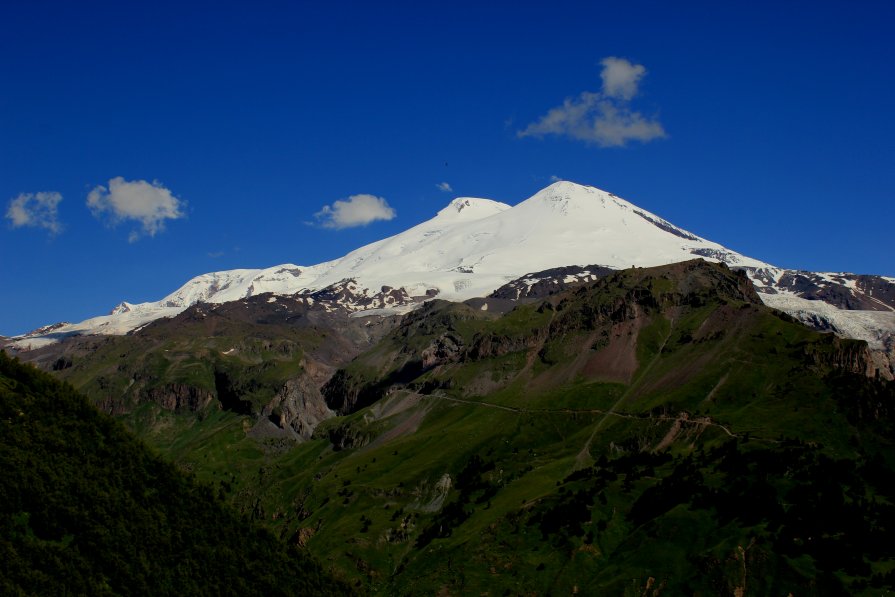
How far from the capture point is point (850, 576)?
654ft

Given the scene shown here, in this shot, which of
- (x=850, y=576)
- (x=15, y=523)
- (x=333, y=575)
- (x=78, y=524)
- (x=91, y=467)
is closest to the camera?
(x=15, y=523)

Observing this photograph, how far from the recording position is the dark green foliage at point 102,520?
285ft

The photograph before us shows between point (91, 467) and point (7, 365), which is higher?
point (7, 365)

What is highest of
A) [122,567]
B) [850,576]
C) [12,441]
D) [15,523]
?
[12,441]

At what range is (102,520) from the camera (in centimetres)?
9419

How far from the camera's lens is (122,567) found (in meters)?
92.2

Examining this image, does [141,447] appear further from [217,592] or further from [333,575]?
[333,575]

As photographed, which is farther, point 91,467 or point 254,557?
point 254,557

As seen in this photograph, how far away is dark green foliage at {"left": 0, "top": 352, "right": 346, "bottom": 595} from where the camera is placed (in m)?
86.8

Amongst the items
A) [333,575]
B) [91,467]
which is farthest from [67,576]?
[333,575]

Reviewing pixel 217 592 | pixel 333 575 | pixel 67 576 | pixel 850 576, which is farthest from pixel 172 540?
pixel 850 576

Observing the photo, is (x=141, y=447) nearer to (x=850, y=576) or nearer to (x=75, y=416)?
(x=75, y=416)

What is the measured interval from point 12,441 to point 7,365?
11.4 m

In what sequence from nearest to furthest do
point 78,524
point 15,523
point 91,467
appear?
point 15,523 → point 78,524 → point 91,467
